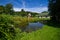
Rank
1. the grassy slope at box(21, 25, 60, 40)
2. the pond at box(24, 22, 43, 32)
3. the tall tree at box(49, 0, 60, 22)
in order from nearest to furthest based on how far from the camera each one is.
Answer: the grassy slope at box(21, 25, 60, 40) → the pond at box(24, 22, 43, 32) → the tall tree at box(49, 0, 60, 22)

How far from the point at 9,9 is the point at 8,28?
30.7m

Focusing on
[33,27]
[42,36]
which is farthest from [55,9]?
[42,36]

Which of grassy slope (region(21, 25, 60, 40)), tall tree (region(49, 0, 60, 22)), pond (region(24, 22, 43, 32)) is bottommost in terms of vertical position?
pond (region(24, 22, 43, 32))

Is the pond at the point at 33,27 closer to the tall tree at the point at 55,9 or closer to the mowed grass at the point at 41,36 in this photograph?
the mowed grass at the point at 41,36

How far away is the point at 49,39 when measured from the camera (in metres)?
13.6

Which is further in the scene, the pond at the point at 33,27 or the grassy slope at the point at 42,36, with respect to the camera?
the pond at the point at 33,27

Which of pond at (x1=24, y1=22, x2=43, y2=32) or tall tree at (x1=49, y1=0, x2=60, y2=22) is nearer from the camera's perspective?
pond at (x1=24, y1=22, x2=43, y2=32)

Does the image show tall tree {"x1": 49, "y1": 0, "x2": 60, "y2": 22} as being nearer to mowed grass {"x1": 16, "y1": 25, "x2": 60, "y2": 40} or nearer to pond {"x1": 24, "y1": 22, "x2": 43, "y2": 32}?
pond {"x1": 24, "y1": 22, "x2": 43, "y2": 32}

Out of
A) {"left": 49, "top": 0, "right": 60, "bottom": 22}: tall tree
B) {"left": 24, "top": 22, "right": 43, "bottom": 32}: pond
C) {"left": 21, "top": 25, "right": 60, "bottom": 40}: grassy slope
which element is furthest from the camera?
{"left": 49, "top": 0, "right": 60, "bottom": 22}: tall tree

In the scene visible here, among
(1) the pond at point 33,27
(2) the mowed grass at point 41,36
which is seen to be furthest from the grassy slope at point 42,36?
(1) the pond at point 33,27

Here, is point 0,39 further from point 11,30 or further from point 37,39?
point 37,39

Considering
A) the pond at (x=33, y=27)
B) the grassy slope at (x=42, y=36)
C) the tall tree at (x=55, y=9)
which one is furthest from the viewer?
the tall tree at (x=55, y=9)

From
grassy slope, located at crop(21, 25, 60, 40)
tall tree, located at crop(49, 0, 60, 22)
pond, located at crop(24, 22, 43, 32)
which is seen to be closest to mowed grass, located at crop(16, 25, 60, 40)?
grassy slope, located at crop(21, 25, 60, 40)

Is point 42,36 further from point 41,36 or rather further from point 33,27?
point 33,27
